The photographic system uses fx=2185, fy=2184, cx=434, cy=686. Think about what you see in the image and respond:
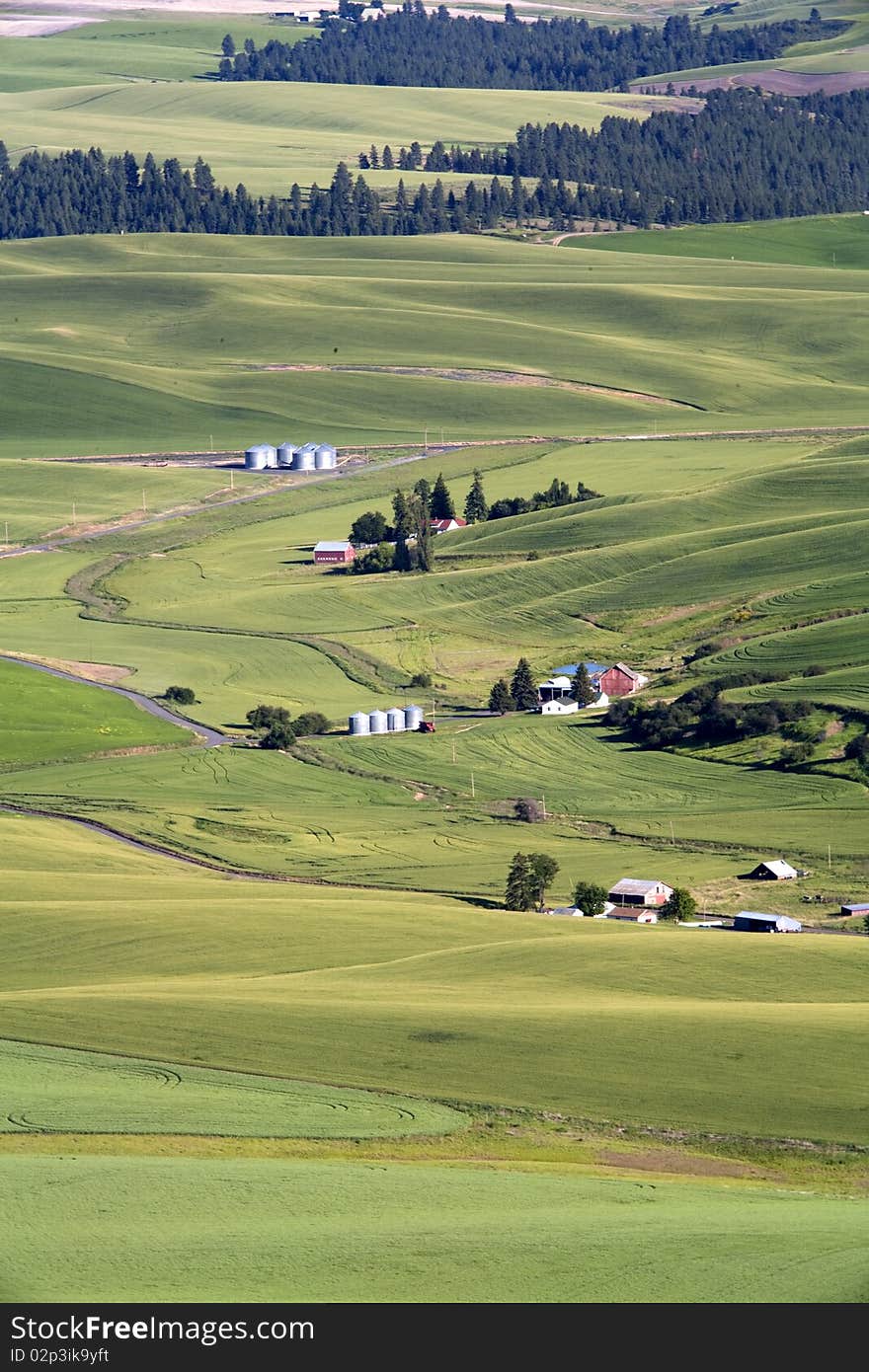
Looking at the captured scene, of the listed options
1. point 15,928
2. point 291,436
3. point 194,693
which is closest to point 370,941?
point 15,928

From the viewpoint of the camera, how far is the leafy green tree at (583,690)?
94312 millimetres

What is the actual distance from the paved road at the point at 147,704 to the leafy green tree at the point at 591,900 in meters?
27.4

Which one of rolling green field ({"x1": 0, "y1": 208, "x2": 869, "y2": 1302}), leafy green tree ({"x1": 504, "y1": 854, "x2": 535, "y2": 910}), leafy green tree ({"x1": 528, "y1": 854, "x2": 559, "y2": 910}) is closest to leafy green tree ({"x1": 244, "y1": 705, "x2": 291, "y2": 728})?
rolling green field ({"x1": 0, "y1": 208, "x2": 869, "y2": 1302})

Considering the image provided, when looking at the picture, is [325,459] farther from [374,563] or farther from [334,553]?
[374,563]

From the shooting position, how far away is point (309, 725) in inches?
3526

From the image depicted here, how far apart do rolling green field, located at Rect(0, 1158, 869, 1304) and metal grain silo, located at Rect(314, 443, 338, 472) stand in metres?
119

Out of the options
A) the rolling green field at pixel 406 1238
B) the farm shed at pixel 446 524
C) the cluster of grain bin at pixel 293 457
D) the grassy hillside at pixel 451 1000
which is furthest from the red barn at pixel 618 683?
the rolling green field at pixel 406 1238

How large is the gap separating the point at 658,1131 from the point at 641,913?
931 inches

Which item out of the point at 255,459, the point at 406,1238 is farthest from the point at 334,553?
the point at 406,1238

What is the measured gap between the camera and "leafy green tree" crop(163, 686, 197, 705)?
9469 cm

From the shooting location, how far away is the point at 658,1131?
1523 inches

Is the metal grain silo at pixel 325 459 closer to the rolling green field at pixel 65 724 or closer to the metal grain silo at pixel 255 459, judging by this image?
the metal grain silo at pixel 255 459

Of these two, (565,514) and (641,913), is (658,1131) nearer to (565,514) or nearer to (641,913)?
(641,913)

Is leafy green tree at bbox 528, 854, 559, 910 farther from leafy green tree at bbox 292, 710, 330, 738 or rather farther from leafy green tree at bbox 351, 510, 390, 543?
leafy green tree at bbox 351, 510, 390, 543
